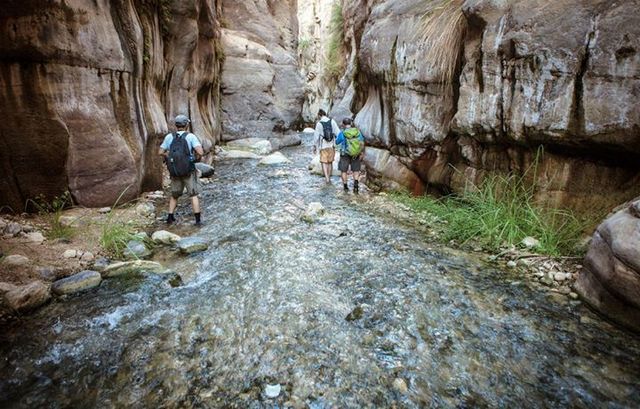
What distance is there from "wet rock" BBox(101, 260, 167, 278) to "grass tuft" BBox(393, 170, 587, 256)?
4.39 metres

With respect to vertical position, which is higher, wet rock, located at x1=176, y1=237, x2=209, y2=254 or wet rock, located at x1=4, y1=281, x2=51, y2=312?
wet rock, located at x1=4, y1=281, x2=51, y2=312

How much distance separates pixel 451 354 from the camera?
3227 mm

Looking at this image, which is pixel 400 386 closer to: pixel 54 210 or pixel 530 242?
pixel 530 242

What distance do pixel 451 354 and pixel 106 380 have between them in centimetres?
293

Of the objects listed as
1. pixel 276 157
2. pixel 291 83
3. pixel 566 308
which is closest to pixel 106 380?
pixel 566 308

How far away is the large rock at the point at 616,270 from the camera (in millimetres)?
3230

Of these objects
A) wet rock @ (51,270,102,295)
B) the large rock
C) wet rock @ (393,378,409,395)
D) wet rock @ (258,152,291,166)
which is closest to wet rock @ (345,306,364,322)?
wet rock @ (393,378,409,395)

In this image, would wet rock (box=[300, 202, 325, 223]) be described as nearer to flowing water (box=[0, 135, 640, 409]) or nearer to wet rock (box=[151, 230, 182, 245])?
flowing water (box=[0, 135, 640, 409])

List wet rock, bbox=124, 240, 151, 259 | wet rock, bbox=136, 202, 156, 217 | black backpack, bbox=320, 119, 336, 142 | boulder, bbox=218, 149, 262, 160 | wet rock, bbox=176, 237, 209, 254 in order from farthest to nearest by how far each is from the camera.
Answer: boulder, bbox=218, 149, 262, 160
black backpack, bbox=320, 119, 336, 142
wet rock, bbox=136, 202, 156, 217
wet rock, bbox=176, 237, 209, 254
wet rock, bbox=124, 240, 151, 259

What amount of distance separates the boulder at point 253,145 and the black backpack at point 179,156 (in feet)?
31.8

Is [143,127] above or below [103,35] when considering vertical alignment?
below

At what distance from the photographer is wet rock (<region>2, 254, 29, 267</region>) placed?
4.08 metres

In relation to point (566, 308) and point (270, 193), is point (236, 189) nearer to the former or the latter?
point (270, 193)

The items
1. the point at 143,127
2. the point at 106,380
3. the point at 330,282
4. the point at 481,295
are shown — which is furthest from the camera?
the point at 143,127
